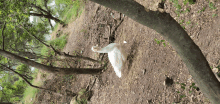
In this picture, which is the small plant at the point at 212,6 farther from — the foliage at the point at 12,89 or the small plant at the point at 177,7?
the foliage at the point at 12,89

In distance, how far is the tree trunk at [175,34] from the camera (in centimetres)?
152

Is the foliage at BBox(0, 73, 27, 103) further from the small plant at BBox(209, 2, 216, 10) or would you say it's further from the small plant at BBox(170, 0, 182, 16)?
the small plant at BBox(209, 2, 216, 10)

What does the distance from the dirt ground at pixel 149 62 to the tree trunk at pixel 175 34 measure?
3.41 feet

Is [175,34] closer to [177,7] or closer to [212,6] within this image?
[212,6]

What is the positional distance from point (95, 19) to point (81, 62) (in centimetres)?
225

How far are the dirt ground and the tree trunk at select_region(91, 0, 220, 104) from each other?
104cm

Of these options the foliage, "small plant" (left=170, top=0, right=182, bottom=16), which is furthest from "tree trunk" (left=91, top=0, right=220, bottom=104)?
the foliage

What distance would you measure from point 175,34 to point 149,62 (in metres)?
2.40

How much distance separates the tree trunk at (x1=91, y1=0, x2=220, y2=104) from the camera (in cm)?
152

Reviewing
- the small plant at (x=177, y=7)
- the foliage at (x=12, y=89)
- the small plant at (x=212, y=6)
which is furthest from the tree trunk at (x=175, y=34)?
the foliage at (x=12, y=89)

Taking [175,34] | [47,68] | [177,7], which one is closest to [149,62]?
[177,7]

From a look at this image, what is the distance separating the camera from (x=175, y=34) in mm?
1604

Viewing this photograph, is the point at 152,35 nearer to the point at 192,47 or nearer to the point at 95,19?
the point at 192,47

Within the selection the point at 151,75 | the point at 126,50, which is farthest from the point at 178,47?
the point at 126,50
